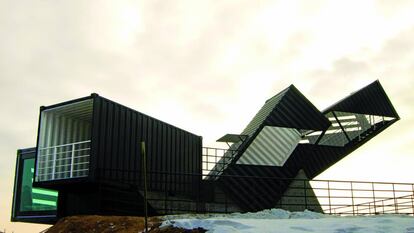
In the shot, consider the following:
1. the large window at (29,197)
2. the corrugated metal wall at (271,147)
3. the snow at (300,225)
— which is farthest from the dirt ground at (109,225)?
the large window at (29,197)

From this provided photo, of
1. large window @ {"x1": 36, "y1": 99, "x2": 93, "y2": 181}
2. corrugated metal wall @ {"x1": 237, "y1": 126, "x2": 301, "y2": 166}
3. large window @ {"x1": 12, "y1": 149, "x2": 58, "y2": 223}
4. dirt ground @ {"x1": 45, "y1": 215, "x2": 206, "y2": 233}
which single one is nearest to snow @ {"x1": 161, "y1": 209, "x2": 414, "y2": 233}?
dirt ground @ {"x1": 45, "y1": 215, "x2": 206, "y2": 233}

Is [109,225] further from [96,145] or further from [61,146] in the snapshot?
[61,146]

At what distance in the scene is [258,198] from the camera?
27156 millimetres

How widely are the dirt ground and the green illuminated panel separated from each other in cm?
1497

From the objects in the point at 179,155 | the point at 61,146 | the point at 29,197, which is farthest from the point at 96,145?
the point at 29,197

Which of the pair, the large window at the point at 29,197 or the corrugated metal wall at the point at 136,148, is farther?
the large window at the point at 29,197

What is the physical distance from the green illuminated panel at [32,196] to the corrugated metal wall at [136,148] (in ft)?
31.5

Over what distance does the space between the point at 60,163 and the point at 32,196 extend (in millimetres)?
11638

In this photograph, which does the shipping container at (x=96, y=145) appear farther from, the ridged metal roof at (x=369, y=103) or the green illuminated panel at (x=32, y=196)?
the ridged metal roof at (x=369, y=103)

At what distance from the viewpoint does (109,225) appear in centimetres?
1517

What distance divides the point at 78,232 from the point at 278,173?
48.9 ft

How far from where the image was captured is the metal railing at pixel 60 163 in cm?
2020

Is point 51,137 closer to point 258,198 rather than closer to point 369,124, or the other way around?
point 258,198

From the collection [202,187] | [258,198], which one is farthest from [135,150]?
[258,198]
